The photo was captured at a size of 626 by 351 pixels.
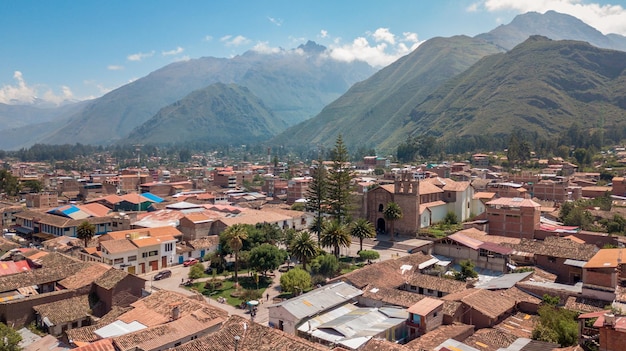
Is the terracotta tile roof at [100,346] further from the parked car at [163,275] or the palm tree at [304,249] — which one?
the palm tree at [304,249]

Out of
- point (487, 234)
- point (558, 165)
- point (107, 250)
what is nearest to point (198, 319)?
point (107, 250)

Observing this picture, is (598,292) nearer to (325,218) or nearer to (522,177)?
(325,218)

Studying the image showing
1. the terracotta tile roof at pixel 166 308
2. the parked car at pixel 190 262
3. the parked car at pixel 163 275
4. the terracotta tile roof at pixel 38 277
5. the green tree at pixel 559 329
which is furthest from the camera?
the parked car at pixel 190 262

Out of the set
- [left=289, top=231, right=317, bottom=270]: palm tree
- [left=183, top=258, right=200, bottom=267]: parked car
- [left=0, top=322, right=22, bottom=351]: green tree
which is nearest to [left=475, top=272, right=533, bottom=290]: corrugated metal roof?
[left=289, top=231, right=317, bottom=270]: palm tree

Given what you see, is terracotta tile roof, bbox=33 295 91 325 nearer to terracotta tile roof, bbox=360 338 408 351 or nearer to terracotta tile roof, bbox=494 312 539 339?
terracotta tile roof, bbox=360 338 408 351

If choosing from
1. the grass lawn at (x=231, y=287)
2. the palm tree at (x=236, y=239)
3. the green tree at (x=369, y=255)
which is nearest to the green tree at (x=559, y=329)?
the green tree at (x=369, y=255)

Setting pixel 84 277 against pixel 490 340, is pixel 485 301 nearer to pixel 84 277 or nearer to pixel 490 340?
pixel 490 340
